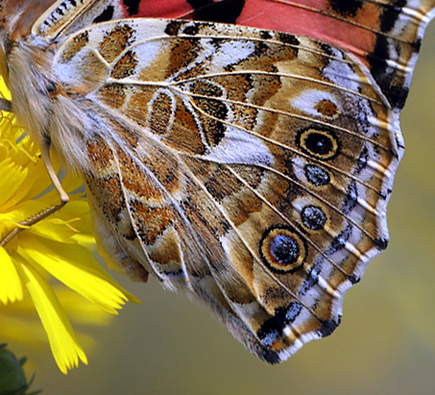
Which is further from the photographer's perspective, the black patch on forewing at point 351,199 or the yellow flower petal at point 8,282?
the black patch on forewing at point 351,199

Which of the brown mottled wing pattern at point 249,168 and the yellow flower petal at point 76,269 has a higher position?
the brown mottled wing pattern at point 249,168

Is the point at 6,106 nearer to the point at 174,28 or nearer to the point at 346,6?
the point at 174,28

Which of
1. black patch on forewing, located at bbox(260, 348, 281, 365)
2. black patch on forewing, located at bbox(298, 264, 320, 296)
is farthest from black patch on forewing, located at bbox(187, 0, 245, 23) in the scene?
black patch on forewing, located at bbox(260, 348, 281, 365)

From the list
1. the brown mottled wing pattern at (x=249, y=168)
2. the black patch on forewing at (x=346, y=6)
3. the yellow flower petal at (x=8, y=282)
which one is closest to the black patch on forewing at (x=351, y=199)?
the brown mottled wing pattern at (x=249, y=168)

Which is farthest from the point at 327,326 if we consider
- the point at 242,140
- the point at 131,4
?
the point at 131,4

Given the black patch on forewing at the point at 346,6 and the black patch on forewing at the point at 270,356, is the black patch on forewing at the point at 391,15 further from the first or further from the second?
the black patch on forewing at the point at 270,356

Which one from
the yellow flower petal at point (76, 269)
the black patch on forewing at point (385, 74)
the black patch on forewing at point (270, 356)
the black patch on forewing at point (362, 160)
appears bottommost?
the black patch on forewing at point (270, 356)
